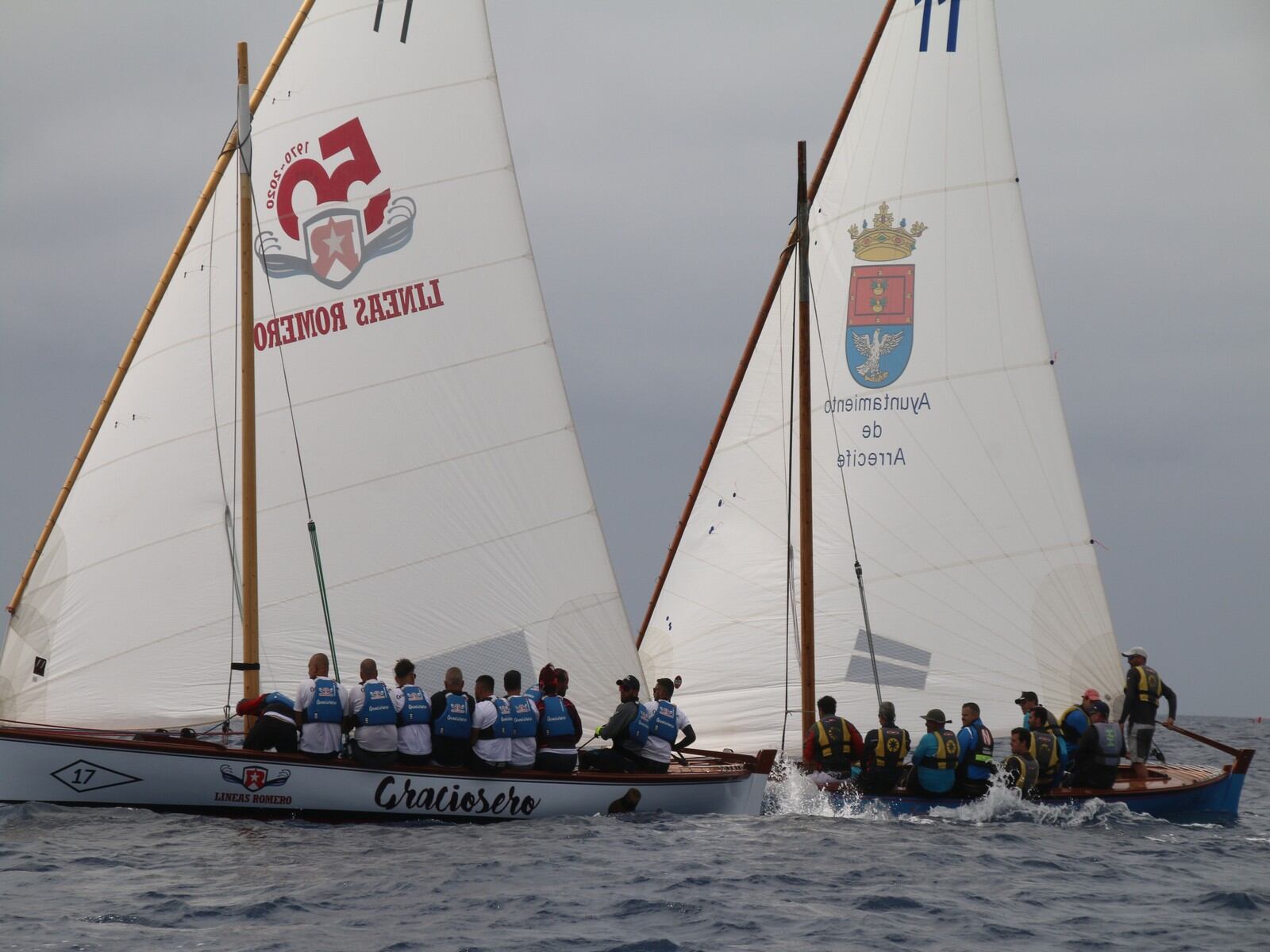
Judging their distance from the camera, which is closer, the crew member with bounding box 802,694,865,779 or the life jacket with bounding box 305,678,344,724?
the life jacket with bounding box 305,678,344,724

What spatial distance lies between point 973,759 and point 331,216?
10039 millimetres

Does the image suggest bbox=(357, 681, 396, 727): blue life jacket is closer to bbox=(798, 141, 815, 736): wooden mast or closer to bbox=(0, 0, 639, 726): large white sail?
bbox=(0, 0, 639, 726): large white sail

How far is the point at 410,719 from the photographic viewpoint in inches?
658

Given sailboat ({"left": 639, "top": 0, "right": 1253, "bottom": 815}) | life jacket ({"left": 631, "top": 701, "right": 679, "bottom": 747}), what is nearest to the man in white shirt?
life jacket ({"left": 631, "top": 701, "right": 679, "bottom": 747})

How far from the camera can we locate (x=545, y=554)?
1959cm

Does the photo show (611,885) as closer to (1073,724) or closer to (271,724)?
(271,724)

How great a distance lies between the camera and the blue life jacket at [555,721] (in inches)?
689

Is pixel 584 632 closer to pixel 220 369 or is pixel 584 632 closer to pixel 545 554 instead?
pixel 545 554

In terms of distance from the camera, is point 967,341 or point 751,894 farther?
point 967,341

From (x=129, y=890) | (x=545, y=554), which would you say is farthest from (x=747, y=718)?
(x=129, y=890)

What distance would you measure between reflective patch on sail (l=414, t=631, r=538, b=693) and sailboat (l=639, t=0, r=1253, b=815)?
3985 mm

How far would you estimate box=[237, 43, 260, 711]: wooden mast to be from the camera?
17438 millimetres

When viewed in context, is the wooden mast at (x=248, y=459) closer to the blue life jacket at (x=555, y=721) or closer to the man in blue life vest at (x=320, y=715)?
the man in blue life vest at (x=320, y=715)

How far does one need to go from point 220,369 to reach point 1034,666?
469 inches
